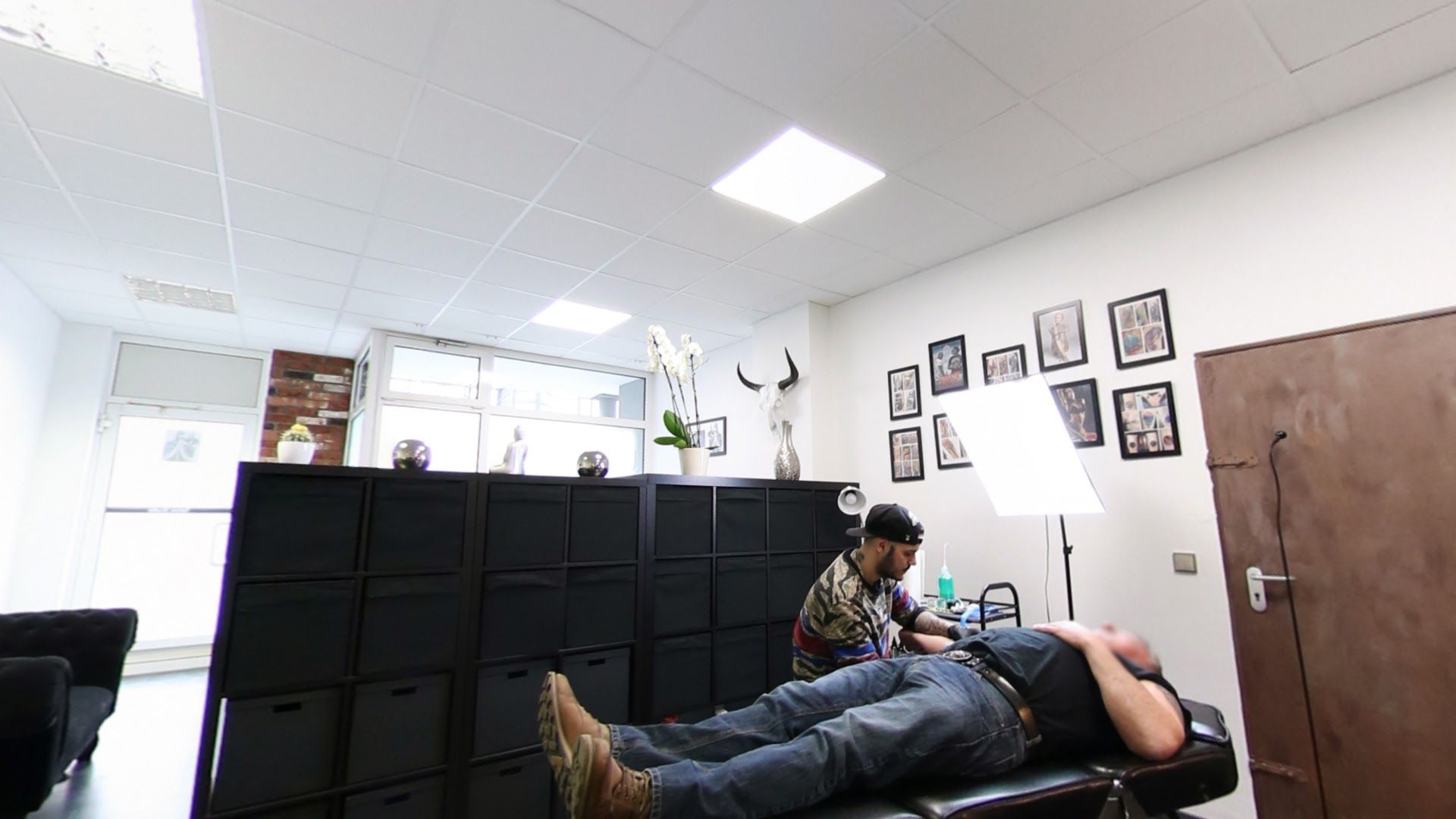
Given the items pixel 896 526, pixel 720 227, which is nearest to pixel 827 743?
pixel 896 526

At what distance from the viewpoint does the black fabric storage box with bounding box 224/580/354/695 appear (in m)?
2.00

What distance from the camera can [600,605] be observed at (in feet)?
8.99

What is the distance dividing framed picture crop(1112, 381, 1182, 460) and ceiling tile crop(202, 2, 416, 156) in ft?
11.2

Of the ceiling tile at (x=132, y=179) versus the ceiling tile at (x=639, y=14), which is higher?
the ceiling tile at (x=639, y=14)

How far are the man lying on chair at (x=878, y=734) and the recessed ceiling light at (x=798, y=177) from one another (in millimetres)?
2112

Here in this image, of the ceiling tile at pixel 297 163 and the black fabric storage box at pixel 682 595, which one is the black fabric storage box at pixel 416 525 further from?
the ceiling tile at pixel 297 163

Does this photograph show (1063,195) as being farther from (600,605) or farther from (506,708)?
(506,708)

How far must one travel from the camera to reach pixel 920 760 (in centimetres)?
148

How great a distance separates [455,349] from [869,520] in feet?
15.3

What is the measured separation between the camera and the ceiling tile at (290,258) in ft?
11.5

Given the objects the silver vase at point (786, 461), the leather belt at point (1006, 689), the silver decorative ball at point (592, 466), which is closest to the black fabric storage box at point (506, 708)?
the silver decorative ball at point (592, 466)

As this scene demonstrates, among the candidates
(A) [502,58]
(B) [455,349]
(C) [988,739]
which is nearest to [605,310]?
(B) [455,349]

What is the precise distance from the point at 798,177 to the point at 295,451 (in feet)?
8.43

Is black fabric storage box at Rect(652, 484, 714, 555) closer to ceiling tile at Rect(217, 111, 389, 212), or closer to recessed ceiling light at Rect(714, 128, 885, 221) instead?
recessed ceiling light at Rect(714, 128, 885, 221)
